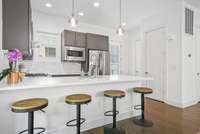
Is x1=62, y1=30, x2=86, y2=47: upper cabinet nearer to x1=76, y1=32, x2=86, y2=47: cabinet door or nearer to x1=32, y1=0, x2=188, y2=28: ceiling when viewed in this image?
x1=76, y1=32, x2=86, y2=47: cabinet door

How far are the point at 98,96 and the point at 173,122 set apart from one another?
176 cm

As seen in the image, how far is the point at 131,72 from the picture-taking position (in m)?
6.21

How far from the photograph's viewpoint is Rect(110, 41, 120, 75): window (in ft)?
19.2

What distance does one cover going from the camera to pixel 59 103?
84.9 inches

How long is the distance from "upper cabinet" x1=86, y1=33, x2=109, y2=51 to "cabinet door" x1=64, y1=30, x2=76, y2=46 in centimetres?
53

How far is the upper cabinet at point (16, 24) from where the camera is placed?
189 cm

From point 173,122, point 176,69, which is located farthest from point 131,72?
point 173,122

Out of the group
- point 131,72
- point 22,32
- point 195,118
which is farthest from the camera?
point 131,72

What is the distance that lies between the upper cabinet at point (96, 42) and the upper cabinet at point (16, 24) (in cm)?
275

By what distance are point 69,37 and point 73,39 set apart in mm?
153

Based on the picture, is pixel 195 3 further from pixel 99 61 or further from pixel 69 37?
pixel 69 37

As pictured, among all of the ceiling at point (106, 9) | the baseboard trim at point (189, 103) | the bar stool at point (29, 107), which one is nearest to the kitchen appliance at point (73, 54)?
the ceiling at point (106, 9)

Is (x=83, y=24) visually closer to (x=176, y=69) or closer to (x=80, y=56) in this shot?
(x=80, y=56)

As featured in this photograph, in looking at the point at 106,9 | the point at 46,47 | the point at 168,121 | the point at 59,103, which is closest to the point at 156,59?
the point at 168,121
